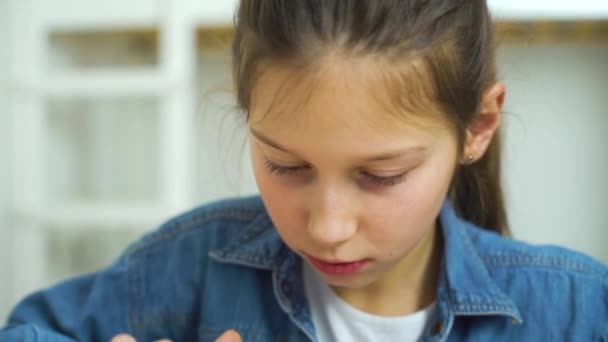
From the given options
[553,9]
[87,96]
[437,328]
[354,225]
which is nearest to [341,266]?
[354,225]

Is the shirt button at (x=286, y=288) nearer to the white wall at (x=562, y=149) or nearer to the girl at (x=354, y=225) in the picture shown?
the girl at (x=354, y=225)

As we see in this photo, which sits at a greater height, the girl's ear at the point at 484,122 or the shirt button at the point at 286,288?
the girl's ear at the point at 484,122

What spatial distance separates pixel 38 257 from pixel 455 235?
132 centimetres

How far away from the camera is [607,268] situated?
0.81 m

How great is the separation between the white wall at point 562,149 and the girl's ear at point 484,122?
107cm

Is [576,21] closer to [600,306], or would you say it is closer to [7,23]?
[600,306]

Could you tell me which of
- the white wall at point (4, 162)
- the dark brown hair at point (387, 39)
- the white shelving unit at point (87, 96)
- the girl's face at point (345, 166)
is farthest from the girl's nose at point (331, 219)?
the white wall at point (4, 162)

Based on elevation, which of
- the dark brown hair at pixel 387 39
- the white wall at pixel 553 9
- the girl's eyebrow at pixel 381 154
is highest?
the white wall at pixel 553 9

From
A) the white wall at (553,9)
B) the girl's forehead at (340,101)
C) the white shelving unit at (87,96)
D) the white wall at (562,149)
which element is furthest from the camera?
the white wall at (562,149)

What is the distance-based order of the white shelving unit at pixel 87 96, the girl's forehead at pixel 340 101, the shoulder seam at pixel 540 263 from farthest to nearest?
the white shelving unit at pixel 87 96 → the shoulder seam at pixel 540 263 → the girl's forehead at pixel 340 101

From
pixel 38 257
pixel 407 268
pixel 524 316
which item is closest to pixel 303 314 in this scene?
pixel 407 268

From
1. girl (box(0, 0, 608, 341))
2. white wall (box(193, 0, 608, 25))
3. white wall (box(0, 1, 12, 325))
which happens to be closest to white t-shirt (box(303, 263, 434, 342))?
girl (box(0, 0, 608, 341))

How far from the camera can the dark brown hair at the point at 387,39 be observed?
598 mm

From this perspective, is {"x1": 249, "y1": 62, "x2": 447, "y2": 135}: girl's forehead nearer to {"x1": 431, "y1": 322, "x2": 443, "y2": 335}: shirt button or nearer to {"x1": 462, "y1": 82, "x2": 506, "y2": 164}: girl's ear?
{"x1": 462, "y1": 82, "x2": 506, "y2": 164}: girl's ear
